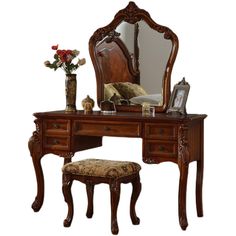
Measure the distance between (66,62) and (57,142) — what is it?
0.71 metres

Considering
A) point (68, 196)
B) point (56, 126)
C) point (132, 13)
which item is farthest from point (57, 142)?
point (132, 13)

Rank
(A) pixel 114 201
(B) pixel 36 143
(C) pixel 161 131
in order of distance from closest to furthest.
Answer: (A) pixel 114 201 < (C) pixel 161 131 < (B) pixel 36 143

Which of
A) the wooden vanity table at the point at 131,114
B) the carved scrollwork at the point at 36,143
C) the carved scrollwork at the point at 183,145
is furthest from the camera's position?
the carved scrollwork at the point at 36,143

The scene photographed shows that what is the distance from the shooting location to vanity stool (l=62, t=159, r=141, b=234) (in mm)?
5605

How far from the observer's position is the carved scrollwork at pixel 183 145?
18.3 feet

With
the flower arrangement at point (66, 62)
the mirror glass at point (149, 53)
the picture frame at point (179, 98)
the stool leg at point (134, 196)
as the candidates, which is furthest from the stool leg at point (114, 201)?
the flower arrangement at point (66, 62)

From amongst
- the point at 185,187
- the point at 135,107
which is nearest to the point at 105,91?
Result: the point at 135,107

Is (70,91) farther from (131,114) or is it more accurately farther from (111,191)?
(111,191)

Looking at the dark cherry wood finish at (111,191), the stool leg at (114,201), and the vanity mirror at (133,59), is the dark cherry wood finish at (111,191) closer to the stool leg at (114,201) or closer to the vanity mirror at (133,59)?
the stool leg at (114,201)

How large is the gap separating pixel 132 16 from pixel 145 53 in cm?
34

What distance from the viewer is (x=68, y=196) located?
5836 mm

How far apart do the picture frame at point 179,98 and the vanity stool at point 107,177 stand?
0.56 m

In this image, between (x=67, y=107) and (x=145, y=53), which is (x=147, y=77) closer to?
(x=145, y=53)

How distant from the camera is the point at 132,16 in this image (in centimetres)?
623
